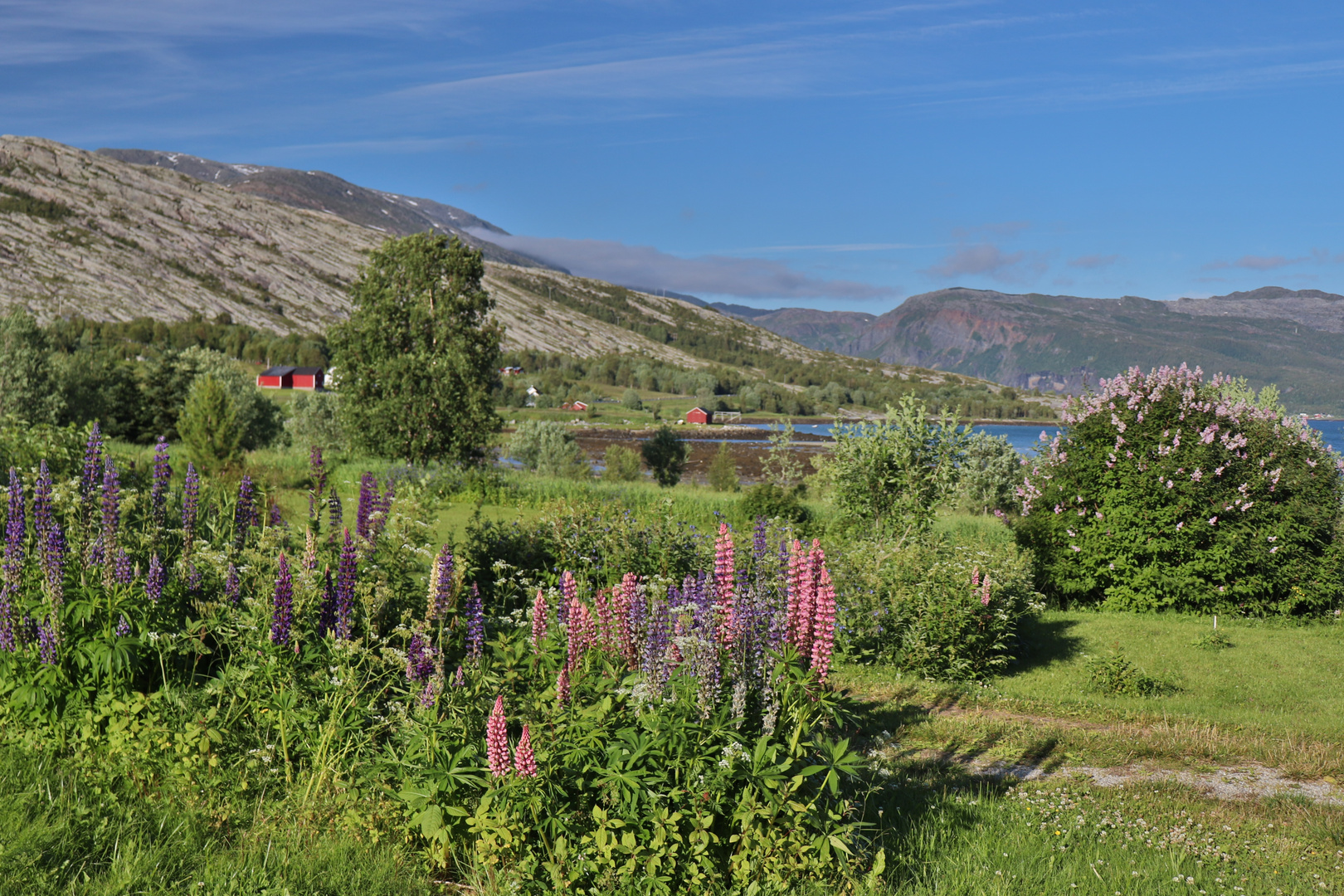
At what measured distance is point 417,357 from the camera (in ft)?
115

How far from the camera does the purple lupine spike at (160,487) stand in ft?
22.7

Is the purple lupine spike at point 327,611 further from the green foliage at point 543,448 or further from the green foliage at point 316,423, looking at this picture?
the green foliage at point 543,448

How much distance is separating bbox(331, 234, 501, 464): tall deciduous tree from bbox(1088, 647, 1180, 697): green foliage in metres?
28.0

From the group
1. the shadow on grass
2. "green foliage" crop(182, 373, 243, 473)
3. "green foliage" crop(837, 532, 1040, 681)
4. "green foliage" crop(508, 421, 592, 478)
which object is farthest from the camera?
"green foliage" crop(508, 421, 592, 478)

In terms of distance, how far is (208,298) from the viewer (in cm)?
17850

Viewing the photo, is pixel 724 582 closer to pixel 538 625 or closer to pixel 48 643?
pixel 538 625

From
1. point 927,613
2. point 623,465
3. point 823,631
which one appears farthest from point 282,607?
point 623,465

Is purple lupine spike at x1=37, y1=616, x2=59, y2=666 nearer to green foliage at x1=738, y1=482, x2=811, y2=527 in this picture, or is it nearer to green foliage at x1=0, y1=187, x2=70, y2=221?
green foliage at x1=738, y1=482, x2=811, y2=527

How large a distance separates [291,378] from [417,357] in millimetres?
103893

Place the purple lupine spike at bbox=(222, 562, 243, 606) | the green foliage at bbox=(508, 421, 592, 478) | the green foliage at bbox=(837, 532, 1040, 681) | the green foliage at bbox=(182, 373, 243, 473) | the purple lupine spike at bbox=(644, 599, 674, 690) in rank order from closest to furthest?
the purple lupine spike at bbox=(644, 599, 674, 690) < the purple lupine spike at bbox=(222, 562, 243, 606) < the green foliage at bbox=(837, 532, 1040, 681) < the green foliage at bbox=(182, 373, 243, 473) < the green foliage at bbox=(508, 421, 592, 478)

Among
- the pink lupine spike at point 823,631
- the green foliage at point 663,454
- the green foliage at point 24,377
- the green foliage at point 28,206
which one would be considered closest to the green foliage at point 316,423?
the green foliage at point 24,377

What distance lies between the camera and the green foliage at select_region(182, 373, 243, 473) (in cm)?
2523

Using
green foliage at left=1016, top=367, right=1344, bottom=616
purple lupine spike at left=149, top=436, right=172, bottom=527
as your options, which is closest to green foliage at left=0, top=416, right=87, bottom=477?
purple lupine spike at left=149, top=436, right=172, bottom=527

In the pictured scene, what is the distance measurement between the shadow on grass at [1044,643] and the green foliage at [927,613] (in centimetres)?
41
